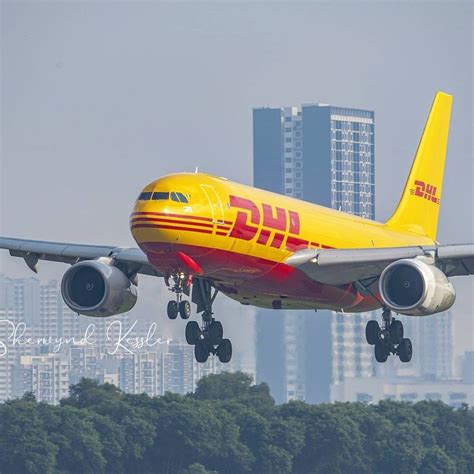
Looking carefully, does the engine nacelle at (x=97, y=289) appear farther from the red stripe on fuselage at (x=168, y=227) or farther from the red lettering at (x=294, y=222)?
the red stripe on fuselage at (x=168, y=227)

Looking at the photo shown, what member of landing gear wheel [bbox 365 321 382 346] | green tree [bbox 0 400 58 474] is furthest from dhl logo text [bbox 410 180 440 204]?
green tree [bbox 0 400 58 474]

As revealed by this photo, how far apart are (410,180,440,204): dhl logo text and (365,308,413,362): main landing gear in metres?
9.25

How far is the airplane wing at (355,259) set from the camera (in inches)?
2349

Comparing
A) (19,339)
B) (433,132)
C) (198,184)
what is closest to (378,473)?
(433,132)

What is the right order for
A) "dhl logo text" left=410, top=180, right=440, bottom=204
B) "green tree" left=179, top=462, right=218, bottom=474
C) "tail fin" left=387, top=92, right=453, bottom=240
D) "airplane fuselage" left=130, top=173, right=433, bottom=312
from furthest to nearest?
"green tree" left=179, top=462, right=218, bottom=474, "dhl logo text" left=410, top=180, right=440, bottom=204, "tail fin" left=387, top=92, right=453, bottom=240, "airplane fuselage" left=130, top=173, right=433, bottom=312

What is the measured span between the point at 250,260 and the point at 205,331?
14.8ft

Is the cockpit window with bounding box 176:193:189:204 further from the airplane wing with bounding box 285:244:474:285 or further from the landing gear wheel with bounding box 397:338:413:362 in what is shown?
the landing gear wheel with bounding box 397:338:413:362

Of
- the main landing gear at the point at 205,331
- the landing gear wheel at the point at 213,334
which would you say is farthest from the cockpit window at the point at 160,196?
the landing gear wheel at the point at 213,334

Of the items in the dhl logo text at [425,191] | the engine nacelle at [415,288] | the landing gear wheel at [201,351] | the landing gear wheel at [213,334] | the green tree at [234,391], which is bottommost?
the green tree at [234,391]

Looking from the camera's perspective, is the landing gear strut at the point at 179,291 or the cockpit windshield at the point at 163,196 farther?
the landing gear strut at the point at 179,291

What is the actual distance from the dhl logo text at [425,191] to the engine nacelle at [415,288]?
38.5ft

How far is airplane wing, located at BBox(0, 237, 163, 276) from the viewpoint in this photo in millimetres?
62250

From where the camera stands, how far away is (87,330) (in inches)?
5886

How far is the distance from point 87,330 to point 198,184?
306 ft
